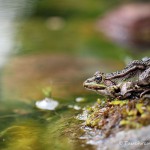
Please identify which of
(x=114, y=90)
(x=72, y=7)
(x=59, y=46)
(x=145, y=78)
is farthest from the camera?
(x=72, y=7)

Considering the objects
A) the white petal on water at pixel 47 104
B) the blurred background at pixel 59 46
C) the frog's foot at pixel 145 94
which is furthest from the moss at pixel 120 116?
the white petal on water at pixel 47 104

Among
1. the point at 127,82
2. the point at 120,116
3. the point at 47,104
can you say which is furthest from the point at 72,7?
the point at 120,116

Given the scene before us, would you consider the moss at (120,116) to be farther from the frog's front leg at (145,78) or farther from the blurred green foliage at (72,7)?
the blurred green foliage at (72,7)

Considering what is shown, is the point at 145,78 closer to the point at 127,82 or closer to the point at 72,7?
the point at 127,82

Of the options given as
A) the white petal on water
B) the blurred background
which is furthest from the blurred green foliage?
the white petal on water

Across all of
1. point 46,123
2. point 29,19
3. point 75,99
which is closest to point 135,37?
point 29,19
